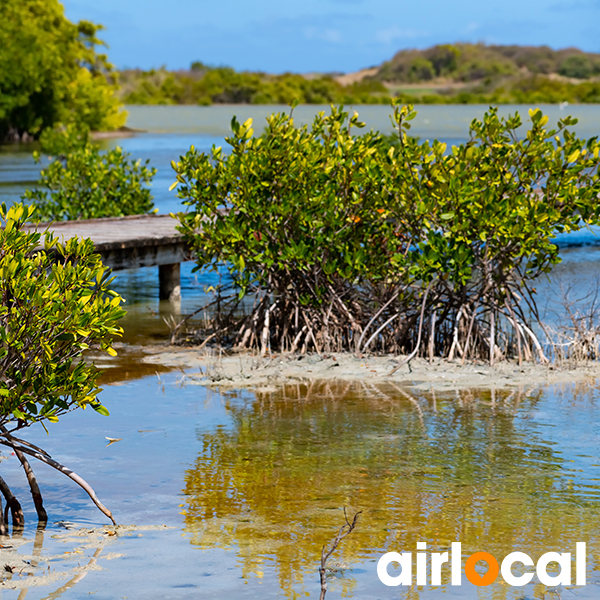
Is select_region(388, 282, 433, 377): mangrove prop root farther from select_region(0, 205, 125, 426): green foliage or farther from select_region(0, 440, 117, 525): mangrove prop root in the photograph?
select_region(0, 205, 125, 426): green foliage

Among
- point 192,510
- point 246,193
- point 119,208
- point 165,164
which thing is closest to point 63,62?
point 165,164

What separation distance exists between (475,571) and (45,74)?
202ft

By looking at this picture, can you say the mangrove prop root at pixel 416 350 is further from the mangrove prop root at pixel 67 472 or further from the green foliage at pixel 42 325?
the green foliage at pixel 42 325

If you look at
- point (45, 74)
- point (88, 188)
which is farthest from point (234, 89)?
point (88, 188)

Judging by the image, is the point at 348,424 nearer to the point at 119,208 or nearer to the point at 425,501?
the point at 425,501

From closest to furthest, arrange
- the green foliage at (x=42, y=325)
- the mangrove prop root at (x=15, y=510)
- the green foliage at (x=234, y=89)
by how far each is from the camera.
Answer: the green foliage at (x=42, y=325) → the mangrove prop root at (x=15, y=510) → the green foliage at (x=234, y=89)

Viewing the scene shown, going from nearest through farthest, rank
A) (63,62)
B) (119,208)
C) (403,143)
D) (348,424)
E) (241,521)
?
(241,521) < (348,424) < (403,143) < (119,208) < (63,62)

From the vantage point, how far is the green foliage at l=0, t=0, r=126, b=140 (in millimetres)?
60281

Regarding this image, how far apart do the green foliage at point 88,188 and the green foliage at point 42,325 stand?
1072cm

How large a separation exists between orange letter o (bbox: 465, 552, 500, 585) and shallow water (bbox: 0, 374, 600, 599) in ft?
0.23

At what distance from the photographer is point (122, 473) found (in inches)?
271

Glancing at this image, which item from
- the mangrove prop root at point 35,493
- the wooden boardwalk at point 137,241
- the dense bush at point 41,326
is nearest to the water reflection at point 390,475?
the mangrove prop root at point 35,493

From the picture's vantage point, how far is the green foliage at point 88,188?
16.2m

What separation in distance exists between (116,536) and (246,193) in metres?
5.29
